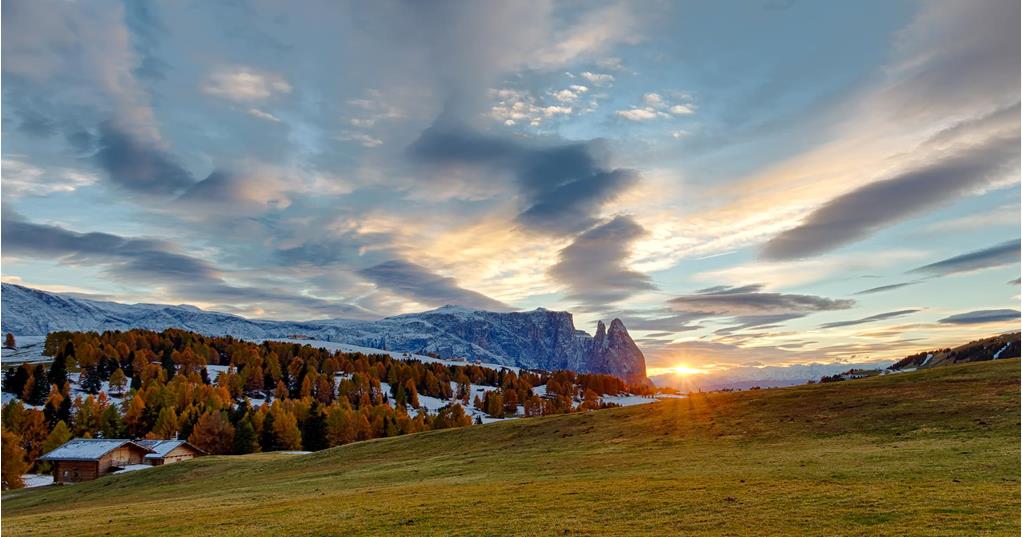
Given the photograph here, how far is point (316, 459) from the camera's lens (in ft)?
258

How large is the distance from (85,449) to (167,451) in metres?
14.1

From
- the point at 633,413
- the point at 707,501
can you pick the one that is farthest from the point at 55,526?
the point at 633,413

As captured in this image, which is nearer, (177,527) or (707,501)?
(707,501)

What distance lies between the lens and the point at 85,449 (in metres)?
108

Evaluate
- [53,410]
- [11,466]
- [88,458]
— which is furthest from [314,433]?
[53,410]

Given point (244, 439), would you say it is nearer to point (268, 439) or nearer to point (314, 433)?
point (268, 439)

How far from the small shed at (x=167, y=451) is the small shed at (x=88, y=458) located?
12.4 ft

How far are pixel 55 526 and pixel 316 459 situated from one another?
3982 centimetres

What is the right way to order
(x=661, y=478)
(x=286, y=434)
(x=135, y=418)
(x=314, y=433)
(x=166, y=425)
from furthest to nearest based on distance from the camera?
(x=135, y=418)
(x=166, y=425)
(x=314, y=433)
(x=286, y=434)
(x=661, y=478)

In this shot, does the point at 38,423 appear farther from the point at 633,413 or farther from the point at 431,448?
the point at 633,413

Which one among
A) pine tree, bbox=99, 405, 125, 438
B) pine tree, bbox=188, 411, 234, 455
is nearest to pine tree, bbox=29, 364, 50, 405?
pine tree, bbox=99, 405, 125, 438

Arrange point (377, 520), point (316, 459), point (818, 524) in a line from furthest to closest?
point (316, 459) → point (377, 520) → point (818, 524)

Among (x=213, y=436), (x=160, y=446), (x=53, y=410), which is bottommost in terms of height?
(x=213, y=436)

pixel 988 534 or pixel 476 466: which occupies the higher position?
pixel 988 534
